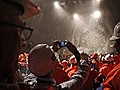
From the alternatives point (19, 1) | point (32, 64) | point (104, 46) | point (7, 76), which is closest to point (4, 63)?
point (7, 76)

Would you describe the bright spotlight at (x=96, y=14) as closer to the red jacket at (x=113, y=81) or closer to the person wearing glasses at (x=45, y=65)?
the red jacket at (x=113, y=81)

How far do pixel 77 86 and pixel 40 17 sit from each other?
23.4 meters

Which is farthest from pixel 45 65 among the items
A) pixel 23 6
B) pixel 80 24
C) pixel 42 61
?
pixel 80 24

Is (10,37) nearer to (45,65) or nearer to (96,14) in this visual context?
(45,65)

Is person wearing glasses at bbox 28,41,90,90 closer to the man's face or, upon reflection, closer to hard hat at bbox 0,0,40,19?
hard hat at bbox 0,0,40,19

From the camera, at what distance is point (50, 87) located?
2.55m

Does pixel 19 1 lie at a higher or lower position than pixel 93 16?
lower

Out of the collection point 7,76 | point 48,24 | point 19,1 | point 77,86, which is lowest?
point 77,86

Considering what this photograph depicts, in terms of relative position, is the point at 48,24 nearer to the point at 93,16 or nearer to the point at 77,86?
the point at 93,16

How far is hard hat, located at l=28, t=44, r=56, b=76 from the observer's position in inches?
109

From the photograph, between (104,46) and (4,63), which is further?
(104,46)

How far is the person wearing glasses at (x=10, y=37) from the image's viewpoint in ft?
4.53

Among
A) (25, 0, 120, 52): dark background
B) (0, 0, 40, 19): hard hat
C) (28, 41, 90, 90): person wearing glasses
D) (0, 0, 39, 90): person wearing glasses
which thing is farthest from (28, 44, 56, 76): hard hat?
(25, 0, 120, 52): dark background

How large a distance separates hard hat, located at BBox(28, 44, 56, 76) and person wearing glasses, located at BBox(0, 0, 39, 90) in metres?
1.24
